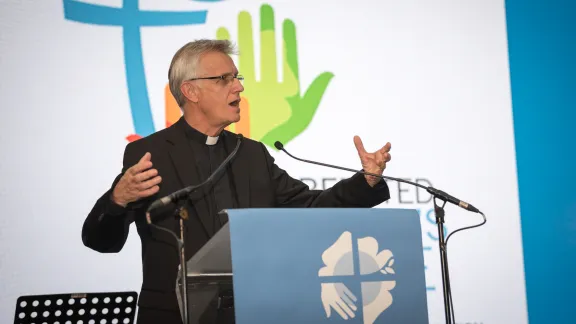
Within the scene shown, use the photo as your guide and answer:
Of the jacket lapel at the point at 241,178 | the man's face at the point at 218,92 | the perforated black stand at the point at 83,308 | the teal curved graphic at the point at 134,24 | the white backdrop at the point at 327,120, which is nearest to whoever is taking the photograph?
the perforated black stand at the point at 83,308

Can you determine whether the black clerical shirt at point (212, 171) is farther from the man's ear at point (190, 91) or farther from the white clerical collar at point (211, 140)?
the man's ear at point (190, 91)

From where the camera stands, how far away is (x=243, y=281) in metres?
1.97

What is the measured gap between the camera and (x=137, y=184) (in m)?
2.30

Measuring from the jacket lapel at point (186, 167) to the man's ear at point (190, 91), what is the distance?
0.14 m

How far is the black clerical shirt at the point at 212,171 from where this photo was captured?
2.86 meters

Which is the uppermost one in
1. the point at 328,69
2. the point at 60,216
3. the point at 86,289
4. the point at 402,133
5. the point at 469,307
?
the point at 328,69

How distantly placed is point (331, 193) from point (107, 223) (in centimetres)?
92

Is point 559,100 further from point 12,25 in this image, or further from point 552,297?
point 12,25

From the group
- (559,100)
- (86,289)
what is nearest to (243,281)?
(86,289)

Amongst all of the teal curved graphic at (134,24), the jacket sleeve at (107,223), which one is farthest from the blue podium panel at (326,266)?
the teal curved graphic at (134,24)

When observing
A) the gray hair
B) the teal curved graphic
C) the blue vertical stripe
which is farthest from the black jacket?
the blue vertical stripe

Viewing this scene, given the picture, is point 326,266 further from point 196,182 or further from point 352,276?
point 196,182

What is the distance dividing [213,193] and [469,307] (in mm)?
1787

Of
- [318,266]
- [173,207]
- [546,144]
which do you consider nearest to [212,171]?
[173,207]
